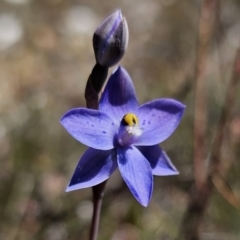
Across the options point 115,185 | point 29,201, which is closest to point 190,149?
point 115,185

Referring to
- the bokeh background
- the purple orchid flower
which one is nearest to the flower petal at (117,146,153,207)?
the purple orchid flower

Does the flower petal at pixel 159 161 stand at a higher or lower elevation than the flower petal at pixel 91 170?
lower

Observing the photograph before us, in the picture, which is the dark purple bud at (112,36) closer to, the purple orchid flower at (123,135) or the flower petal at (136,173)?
the purple orchid flower at (123,135)

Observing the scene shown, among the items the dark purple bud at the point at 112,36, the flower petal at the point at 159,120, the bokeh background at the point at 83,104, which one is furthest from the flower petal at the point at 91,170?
the bokeh background at the point at 83,104

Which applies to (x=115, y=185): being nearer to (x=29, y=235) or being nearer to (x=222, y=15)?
(x=29, y=235)

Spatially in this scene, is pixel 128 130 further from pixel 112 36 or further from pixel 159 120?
pixel 112 36

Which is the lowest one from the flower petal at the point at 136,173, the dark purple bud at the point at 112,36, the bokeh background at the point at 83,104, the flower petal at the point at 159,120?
the bokeh background at the point at 83,104

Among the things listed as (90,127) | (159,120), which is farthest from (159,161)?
(90,127)
